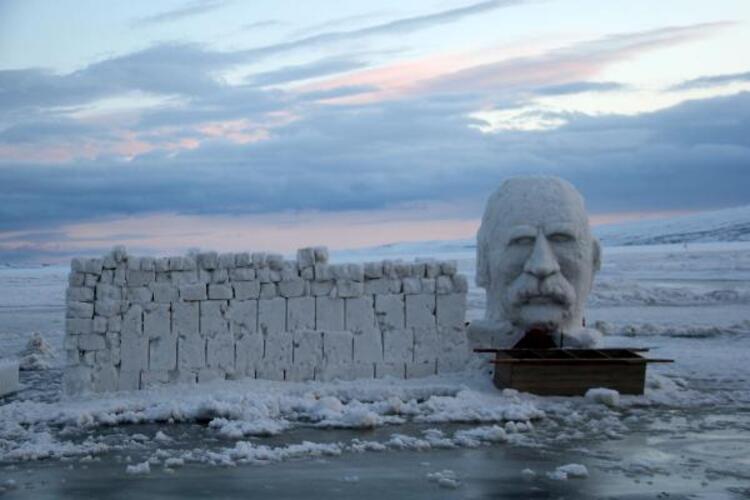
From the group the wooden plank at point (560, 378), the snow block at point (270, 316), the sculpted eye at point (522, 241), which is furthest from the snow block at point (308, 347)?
the sculpted eye at point (522, 241)

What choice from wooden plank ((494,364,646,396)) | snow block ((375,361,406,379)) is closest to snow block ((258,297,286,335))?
snow block ((375,361,406,379))

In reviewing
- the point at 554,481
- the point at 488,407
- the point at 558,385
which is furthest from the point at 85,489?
the point at 558,385

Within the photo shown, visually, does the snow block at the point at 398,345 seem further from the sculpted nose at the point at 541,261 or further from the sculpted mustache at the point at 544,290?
the sculpted nose at the point at 541,261

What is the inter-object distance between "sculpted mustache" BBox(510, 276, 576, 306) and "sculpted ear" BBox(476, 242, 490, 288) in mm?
859

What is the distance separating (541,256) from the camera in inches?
465

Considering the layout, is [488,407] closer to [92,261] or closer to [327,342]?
[327,342]

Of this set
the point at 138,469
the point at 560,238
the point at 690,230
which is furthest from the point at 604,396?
the point at 690,230

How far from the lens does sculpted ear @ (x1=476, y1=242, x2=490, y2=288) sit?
1289cm

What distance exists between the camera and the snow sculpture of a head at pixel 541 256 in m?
11.9

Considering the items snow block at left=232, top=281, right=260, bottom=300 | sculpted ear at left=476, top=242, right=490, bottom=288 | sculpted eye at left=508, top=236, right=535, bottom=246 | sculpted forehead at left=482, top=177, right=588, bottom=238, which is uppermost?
sculpted forehead at left=482, top=177, right=588, bottom=238

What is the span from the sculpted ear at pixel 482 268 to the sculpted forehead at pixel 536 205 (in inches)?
12.9

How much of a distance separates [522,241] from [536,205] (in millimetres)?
483

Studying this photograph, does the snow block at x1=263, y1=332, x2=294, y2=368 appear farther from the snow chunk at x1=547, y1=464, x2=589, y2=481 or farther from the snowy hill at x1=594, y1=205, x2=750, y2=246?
the snowy hill at x1=594, y1=205, x2=750, y2=246

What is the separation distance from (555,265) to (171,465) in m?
5.50
